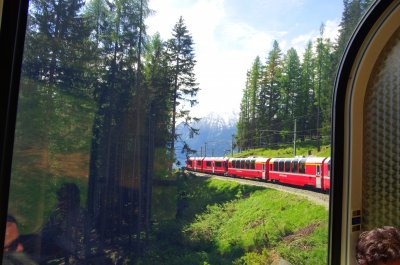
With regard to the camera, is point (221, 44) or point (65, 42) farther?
point (221, 44)

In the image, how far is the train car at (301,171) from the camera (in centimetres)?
265

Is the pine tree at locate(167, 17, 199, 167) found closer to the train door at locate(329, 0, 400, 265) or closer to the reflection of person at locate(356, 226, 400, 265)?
the train door at locate(329, 0, 400, 265)

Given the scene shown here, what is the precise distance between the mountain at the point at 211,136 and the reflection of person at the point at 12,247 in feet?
3.29

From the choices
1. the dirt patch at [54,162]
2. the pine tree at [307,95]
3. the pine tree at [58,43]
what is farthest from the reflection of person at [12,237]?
the pine tree at [307,95]

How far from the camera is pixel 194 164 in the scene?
7.16ft

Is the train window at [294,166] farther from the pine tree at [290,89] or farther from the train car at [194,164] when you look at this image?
the train car at [194,164]

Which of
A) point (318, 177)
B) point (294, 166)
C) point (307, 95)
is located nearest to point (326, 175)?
point (318, 177)

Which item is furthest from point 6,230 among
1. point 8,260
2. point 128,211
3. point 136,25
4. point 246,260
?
point 246,260

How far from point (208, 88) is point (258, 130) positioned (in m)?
0.65

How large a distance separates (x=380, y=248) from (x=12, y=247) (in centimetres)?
214

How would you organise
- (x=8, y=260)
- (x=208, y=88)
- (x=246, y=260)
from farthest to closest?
1. (x=246, y=260)
2. (x=208, y=88)
3. (x=8, y=260)

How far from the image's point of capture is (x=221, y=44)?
7.66 feet

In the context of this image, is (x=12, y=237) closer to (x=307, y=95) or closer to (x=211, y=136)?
(x=211, y=136)

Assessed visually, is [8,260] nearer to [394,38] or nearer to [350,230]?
[350,230]
